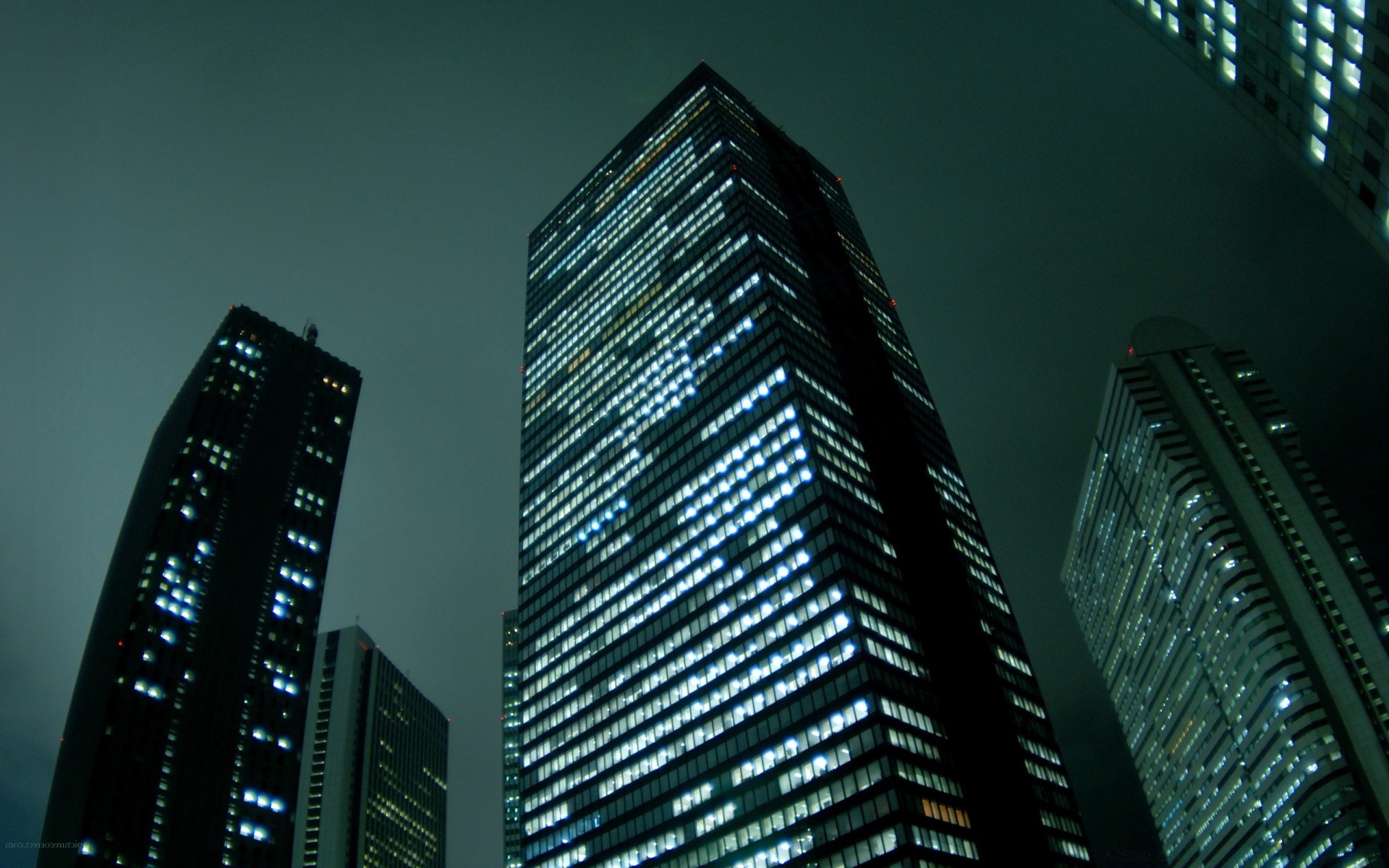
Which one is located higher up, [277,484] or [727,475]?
[277,484]

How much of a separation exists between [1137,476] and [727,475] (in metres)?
115

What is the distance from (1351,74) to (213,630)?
15883 centimetres

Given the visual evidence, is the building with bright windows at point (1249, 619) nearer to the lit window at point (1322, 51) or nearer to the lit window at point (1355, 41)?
the lit window at point (1322, 51)

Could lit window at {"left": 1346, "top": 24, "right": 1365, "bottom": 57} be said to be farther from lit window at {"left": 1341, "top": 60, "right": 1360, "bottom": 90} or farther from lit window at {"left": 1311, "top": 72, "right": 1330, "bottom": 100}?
lit window at {"left": 1311, "top": 72, "right": 1330, "bottom": 100}

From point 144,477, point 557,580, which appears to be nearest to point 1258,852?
point 557,580

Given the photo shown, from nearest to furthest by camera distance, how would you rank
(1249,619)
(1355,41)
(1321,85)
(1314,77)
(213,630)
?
(1355,41) → (1321,85) → (1314,77) → (213,630) → (1249,619)

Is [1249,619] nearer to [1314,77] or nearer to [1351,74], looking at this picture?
[1314,77]

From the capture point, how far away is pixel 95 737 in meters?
130

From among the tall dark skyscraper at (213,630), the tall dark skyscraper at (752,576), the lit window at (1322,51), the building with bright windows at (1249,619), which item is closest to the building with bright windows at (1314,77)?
the lit window at (1322,51)

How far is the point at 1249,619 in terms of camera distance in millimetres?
156000

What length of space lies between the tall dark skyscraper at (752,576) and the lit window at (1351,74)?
62.3m

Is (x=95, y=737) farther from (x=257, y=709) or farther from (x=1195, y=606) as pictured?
(x=1195, y=606)

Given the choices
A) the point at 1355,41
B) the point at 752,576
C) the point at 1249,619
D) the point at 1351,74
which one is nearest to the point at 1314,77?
the point at 1351,74

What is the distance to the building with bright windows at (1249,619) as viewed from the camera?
140250 millimetres
